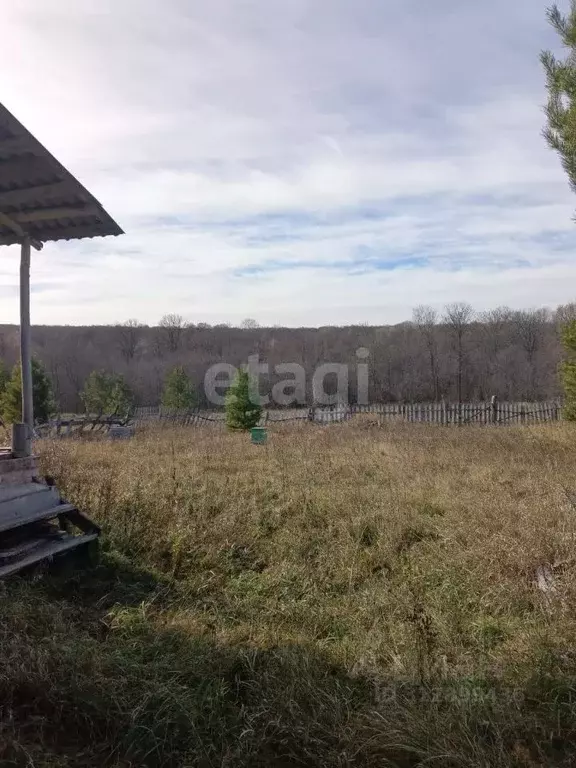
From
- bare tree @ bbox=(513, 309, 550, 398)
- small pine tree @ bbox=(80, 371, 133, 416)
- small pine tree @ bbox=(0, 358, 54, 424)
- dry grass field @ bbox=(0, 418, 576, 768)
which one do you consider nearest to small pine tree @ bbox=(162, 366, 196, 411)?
small pine tree @ bbox=(80, 371, 133, 416)

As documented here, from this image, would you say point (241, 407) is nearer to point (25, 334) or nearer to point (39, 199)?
point (25, 334)

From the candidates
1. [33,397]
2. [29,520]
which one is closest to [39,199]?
[29,520]

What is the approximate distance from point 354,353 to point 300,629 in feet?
204

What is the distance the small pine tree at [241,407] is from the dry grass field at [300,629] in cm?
1395

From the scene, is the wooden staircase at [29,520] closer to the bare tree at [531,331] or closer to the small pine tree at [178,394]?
the small pine tree at [178,394]

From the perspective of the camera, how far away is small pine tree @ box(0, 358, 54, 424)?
24031 mm

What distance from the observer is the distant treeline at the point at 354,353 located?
5591cm

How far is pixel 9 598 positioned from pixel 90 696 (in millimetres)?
1451

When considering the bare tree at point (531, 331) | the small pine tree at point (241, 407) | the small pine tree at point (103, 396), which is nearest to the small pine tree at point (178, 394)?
the small pine tree at point (103, 396)

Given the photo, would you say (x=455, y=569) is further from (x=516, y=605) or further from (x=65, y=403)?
(x=65, y=403)

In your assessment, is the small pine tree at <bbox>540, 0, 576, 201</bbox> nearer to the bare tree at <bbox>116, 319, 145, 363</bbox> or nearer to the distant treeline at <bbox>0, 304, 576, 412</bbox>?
the distant treeline at <bbox>0, 304, 576, 412</bbox>

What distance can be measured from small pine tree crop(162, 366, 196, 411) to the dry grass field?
2411cm

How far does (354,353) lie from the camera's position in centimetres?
6556

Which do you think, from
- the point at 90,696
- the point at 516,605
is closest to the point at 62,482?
the point at 90,696
